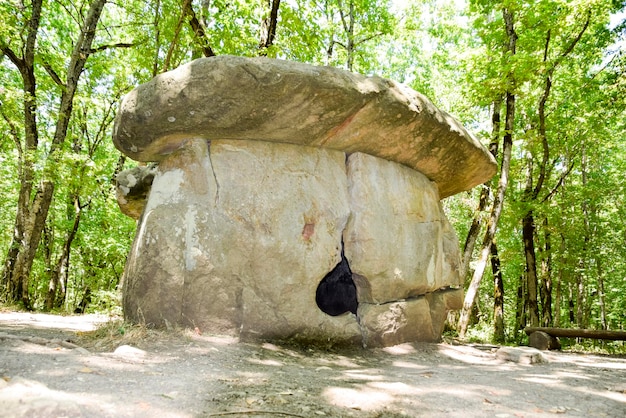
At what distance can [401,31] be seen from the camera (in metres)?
13.7

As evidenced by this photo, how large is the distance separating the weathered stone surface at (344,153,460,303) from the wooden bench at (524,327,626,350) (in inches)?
86.2

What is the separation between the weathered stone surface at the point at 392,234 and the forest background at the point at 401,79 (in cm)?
122

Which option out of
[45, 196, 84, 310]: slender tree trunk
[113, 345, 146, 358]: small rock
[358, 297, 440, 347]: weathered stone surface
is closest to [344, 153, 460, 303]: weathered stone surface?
[358, 297, 440, 347]: weathered stone surface

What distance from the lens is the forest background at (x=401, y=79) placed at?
8.24 meters

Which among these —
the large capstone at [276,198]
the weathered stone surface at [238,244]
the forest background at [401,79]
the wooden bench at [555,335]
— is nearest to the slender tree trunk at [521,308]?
the forest background at [401,79]

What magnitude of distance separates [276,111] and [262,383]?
293 cm

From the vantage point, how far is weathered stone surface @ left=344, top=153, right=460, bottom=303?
516cm

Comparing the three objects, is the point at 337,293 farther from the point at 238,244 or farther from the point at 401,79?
the point at 401,79

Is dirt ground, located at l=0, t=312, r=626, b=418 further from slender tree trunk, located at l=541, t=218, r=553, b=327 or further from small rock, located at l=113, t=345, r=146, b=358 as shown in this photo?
slender tree trunk, located at l=541, t=218, r=553, b=327

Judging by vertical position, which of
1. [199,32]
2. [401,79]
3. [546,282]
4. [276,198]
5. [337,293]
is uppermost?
[401,79]

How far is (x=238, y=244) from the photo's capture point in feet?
15.1

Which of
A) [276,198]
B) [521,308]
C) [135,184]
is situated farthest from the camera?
[521,308]

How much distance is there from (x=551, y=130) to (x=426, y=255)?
886 centimetres

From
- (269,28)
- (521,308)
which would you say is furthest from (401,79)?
(269,28)
